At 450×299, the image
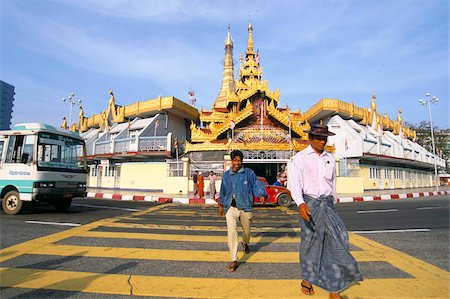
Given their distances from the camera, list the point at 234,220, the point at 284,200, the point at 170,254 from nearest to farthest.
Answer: the point at 234,220, the point at 170,254, the point at 284,200

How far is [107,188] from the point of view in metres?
23.5

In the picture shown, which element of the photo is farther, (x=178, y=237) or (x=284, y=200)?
(x=284, y=200)

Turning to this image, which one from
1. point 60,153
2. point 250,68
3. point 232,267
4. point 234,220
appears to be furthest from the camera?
point 250,68

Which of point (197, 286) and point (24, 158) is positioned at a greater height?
point (24, 158)

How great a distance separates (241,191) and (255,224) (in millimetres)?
3416

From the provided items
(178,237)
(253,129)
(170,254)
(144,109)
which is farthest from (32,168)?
(144,109)

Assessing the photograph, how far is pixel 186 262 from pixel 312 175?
2246 millimetres

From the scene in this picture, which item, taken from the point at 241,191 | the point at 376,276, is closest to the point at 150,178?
the point at 241,191

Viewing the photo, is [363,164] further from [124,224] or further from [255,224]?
[124,224]

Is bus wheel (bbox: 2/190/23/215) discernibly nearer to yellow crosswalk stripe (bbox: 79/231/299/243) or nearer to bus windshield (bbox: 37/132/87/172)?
bus windshield (bbox: 37/132/87/172)

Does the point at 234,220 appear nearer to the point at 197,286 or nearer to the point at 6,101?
the point at 197,286

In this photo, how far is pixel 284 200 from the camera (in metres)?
12.4

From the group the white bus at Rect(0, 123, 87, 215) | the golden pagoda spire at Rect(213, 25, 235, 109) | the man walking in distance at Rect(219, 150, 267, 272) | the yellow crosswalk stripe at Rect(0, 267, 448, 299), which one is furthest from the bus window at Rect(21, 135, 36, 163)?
the golden pagoda spire at Rect(213, 25, 235, 109)

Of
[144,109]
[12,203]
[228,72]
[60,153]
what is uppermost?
[228,72]
